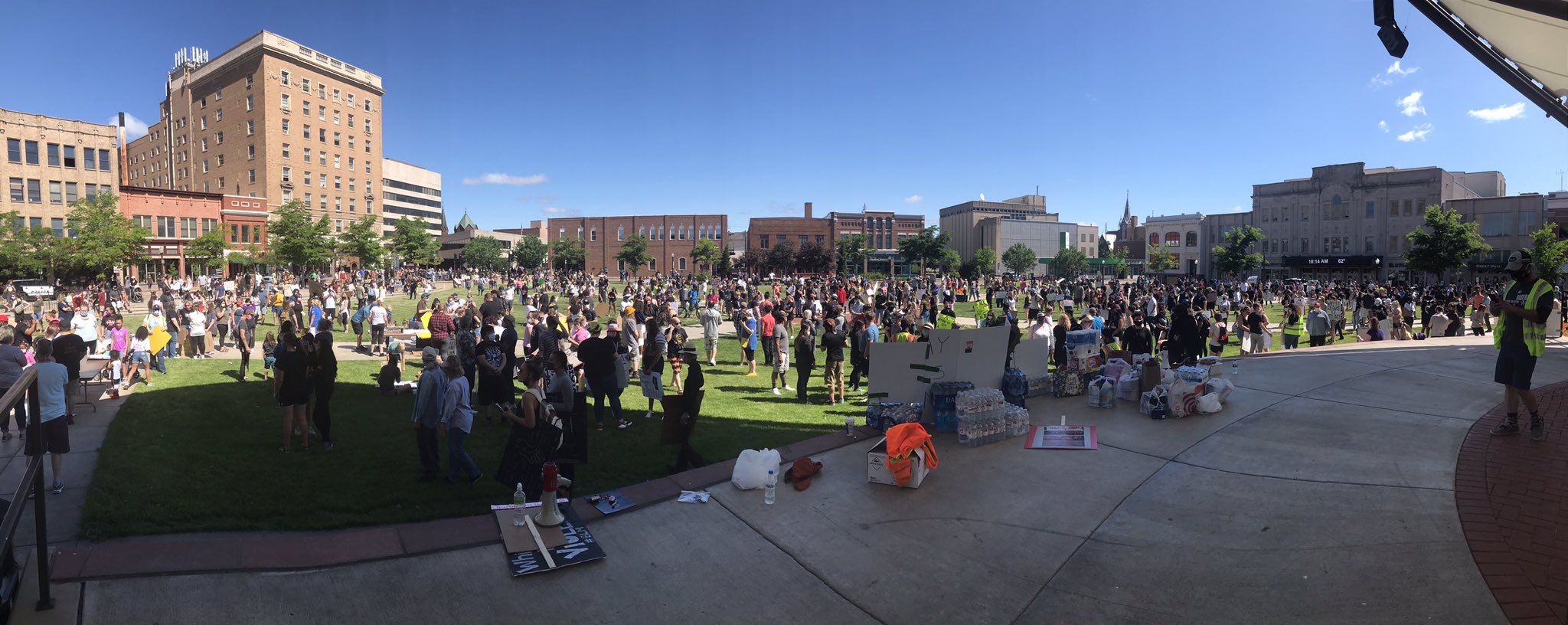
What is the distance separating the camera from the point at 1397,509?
6004 mm

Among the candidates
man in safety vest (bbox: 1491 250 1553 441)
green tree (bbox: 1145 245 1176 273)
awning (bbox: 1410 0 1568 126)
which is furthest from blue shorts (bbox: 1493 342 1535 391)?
green tree (bbox: 1145 245 1176 273)

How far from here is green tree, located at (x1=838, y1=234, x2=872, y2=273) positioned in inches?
3762

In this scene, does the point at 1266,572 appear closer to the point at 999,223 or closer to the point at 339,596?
the point at 339,596

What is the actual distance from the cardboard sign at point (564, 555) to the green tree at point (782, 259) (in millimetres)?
89360

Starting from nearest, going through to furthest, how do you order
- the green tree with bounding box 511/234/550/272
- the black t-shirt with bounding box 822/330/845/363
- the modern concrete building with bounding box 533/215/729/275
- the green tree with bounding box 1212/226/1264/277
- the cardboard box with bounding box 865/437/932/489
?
the cardboard box with bounding box 865/437/932/489 < the black t-shirt with bounding box 822/330/845/363 < the green tree with bounding box 1212/226/1264/277 < the modern concrete building with bounding box 533/215/729/275 < the green tree with bounding box 511/234/550/272

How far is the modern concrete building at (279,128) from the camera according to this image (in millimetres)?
71500

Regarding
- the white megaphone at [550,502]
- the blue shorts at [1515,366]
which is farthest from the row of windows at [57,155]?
the blue shorts at [1515,366]

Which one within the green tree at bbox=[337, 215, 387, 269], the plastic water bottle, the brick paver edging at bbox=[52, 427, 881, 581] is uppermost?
the green tree at bbox=[337, 215, 387, 269]

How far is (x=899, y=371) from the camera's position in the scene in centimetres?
977

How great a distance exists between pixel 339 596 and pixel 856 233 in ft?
321

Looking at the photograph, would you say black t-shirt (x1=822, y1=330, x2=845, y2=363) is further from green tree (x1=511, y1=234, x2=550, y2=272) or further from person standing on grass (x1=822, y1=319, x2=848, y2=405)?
green tree (x1=511, y1=234, x2=550, y2=272)

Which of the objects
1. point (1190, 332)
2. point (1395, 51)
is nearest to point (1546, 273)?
point (1190, 332)

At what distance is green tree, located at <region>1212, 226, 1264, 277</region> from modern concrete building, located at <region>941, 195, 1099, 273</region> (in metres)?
41.0

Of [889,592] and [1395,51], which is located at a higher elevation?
[1395,51]
